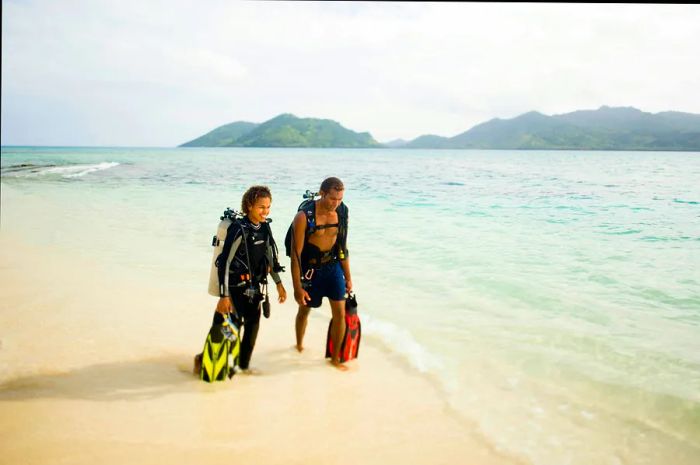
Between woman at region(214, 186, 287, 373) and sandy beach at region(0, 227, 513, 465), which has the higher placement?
woman at region(214, 186, 287, 373)

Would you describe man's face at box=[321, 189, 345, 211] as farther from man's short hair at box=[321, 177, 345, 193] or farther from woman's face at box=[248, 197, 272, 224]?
woman's face at box=[248, 197, 272, 224]

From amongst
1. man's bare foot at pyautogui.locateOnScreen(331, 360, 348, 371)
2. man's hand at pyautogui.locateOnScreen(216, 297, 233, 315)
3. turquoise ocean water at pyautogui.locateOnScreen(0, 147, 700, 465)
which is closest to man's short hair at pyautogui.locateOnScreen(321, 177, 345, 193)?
man's hand at pyautogui.locateOnScreen(216, 297, 233, 315)

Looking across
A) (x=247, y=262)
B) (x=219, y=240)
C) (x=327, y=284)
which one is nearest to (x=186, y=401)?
(x=247, y=262)

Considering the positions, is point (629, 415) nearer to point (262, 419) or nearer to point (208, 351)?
point (262, 419)

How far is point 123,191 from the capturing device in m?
25.8

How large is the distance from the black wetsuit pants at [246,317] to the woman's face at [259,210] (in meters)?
0.69

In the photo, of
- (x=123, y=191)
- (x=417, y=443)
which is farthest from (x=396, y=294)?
(x=123, y=191)

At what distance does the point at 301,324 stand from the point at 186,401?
1603 mm

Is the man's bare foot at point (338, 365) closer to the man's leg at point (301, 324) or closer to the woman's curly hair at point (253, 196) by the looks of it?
the man's leg at point (301, 324)

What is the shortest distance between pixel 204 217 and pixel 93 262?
706 centimetres

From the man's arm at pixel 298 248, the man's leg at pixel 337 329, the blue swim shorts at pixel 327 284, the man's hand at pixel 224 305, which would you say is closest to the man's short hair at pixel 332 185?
the man's arm at pixel 298 248

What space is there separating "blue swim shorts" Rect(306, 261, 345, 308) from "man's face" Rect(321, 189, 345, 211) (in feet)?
2.14

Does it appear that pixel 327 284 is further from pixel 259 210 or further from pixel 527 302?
pixel 527 302

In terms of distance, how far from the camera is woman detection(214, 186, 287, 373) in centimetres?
417
